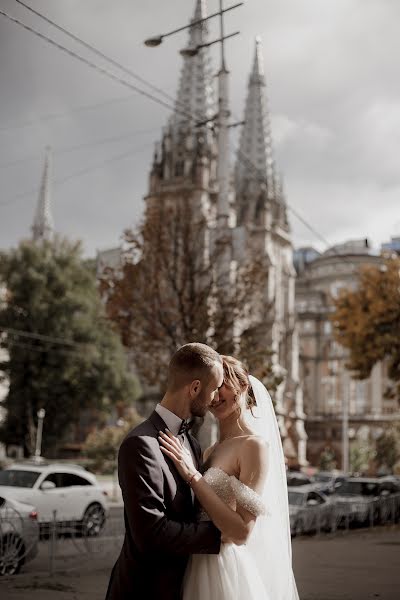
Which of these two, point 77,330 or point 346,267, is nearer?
point 77,330

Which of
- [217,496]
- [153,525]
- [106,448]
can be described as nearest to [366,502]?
[217,496]

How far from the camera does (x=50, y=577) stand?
10.4 m

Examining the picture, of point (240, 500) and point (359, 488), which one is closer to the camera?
point (240, 500)

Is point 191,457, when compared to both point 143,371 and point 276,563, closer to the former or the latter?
point 276,563

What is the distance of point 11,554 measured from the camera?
1087cm

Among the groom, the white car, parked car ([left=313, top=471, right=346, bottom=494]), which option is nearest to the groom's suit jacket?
the groom

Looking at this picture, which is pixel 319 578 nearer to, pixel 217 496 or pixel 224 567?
pixel 224 567

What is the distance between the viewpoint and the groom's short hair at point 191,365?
11.6ft

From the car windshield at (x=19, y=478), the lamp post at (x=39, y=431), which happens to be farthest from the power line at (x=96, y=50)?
the lamp post at (x=39, y=431)

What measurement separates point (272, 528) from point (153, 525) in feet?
3.47

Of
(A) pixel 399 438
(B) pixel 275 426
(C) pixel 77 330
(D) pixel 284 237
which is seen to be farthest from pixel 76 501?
(D) pixel 284 237

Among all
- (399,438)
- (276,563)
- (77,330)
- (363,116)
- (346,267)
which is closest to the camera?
(276,563)

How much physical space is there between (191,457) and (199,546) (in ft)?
1.51

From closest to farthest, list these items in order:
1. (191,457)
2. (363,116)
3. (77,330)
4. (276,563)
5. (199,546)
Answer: (199,546), (191,457), (276,563), (363,116), (77,330)
